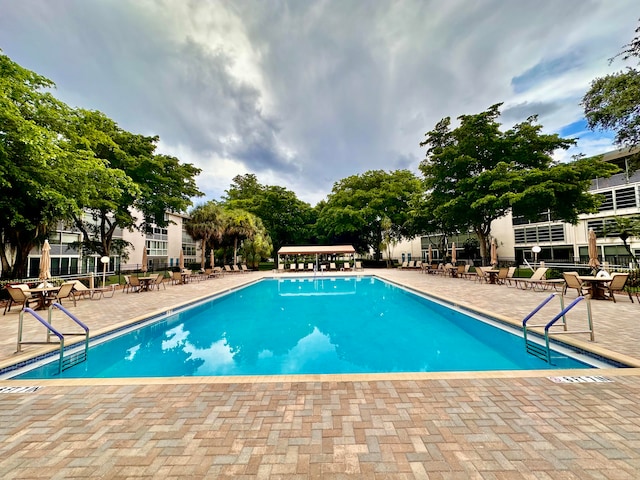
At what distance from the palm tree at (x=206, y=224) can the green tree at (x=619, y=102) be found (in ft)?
82.5

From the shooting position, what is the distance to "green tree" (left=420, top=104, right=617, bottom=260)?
15.9m

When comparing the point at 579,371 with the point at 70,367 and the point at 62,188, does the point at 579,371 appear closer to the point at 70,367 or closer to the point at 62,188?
the point at 70,367

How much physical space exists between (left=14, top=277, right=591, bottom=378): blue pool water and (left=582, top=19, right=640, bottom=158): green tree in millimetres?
9762

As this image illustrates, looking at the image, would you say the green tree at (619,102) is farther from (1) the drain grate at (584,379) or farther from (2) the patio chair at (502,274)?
(1) the drain grate at (584,379)

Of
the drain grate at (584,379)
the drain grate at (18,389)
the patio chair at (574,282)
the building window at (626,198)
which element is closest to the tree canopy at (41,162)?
the drain grate at (18,389)

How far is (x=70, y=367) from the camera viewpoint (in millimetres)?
4426

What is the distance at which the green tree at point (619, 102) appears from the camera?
31.2 feet

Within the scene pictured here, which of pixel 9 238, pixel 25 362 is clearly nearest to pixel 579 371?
pixel 25 362

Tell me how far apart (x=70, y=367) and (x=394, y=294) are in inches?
459

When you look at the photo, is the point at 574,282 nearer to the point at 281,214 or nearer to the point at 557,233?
the point at 557,233

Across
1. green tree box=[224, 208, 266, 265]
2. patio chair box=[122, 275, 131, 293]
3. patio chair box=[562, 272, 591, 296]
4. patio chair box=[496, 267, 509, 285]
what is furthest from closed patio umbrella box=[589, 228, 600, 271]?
green tree box=[224, 208, 266, 265]

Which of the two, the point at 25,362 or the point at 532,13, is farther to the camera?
the point at 532,13

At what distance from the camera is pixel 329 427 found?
→ 242 cm

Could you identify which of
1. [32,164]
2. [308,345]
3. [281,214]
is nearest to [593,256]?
[308,345]
